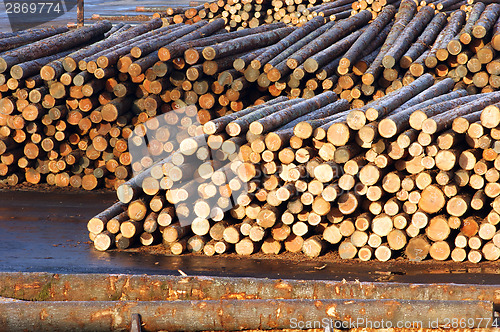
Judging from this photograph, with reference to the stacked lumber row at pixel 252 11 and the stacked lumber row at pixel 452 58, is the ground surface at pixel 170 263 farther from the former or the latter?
the stacked lumber row at pixel 252 11

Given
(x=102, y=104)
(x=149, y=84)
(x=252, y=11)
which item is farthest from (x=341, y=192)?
(x=252, y=11)

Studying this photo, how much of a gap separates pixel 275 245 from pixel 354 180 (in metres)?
1.44

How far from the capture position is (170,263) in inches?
320

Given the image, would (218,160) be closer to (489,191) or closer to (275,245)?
(275,245)

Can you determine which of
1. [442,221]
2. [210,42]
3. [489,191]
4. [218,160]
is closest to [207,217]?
[218,160]

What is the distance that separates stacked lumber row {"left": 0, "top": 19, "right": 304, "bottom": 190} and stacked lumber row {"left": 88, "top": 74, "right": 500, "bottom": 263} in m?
2.60

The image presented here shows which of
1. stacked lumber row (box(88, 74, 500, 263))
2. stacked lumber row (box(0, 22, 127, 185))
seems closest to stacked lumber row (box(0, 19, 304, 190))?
stacked lumber row (box(0, 22, 127, 185))

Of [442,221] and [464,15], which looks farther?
[464,15]

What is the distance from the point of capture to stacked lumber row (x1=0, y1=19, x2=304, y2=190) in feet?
36.2

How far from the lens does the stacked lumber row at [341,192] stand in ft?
25.4

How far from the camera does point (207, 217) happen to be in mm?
8391

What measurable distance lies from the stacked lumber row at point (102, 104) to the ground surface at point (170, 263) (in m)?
2.03

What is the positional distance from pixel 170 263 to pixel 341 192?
2.51 m

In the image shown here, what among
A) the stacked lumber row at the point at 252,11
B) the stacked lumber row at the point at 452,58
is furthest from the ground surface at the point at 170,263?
the stacked lumber row at the point at 252,11
